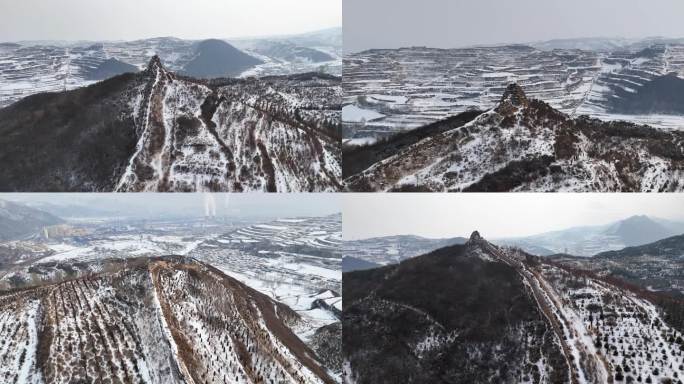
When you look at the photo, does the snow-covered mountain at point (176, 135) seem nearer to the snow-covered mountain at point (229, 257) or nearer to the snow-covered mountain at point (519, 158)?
the snow-covered mountain at point (229, 257)

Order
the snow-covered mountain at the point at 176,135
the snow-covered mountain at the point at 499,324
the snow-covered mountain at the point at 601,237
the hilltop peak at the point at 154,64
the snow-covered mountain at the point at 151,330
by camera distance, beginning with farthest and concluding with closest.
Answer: the hilltop peak at the point at 154,64
the snow-covered mountain at the point at 601,237
the snow-covered mountain at the point at 176,135
the snow-covered mountain at the point at 499,324
the snow-covered mountain at the point at 151,330

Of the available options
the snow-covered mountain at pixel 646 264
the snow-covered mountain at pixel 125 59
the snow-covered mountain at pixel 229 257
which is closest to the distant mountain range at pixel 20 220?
the snow-covered mountain at pixel 229 257

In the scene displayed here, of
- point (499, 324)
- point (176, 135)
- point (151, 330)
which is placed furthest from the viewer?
point (176, 135)

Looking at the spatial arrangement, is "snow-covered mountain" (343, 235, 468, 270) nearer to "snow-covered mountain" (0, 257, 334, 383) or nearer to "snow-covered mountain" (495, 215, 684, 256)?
"snow-covered mountain" (495, 215, 684, 256)

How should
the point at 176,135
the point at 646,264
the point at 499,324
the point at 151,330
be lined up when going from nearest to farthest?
1. the point at 151,330
2. the point at 499,324
3. the point at 176,135
4. the point at 646,264

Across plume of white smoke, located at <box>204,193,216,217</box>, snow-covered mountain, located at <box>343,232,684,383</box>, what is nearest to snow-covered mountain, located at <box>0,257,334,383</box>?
plume of white smoke, located at <box>204,193,216,217</box>

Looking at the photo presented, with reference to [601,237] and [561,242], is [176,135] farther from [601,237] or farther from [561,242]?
[601,237]

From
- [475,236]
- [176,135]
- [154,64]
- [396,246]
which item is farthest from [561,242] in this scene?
[154,64]
